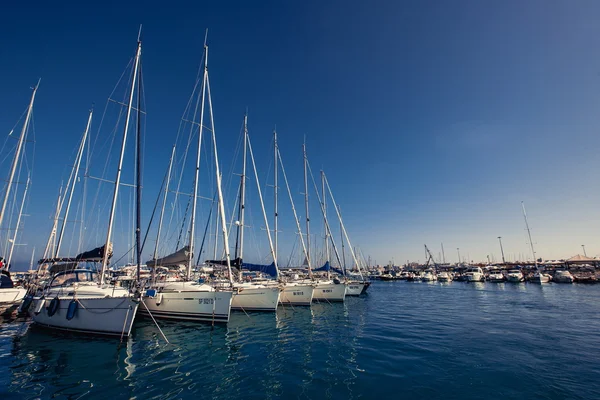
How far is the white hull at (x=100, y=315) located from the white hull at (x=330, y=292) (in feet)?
73.1

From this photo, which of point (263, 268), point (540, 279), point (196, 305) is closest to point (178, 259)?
point (196, 305)

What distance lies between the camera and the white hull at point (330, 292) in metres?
32.8

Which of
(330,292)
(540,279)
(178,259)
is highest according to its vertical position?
(178,259)

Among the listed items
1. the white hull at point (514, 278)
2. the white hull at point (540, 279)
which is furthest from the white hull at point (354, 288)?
the white hull at point (540, 279)

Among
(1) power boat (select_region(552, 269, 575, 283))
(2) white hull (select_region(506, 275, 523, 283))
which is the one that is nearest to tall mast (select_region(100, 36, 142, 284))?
(2) white hull (select_region(506, 275, 523, 283))

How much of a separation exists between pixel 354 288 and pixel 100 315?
32.8 meters

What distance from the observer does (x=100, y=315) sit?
15266mm

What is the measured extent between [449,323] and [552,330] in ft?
19.9

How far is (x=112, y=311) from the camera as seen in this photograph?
49.6 feet

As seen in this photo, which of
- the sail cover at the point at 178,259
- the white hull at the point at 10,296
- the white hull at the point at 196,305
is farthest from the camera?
the sail cover at the point at 178,259

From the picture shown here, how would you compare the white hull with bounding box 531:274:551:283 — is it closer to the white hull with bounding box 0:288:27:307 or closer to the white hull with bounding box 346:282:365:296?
the white hull with bounding box 346:282:365:296

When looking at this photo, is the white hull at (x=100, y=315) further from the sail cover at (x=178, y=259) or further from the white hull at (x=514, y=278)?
the white hull at (x=514, y=278)

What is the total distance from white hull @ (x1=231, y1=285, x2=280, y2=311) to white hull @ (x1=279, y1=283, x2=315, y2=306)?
4.34m

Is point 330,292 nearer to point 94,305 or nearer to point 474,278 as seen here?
point 94,305
